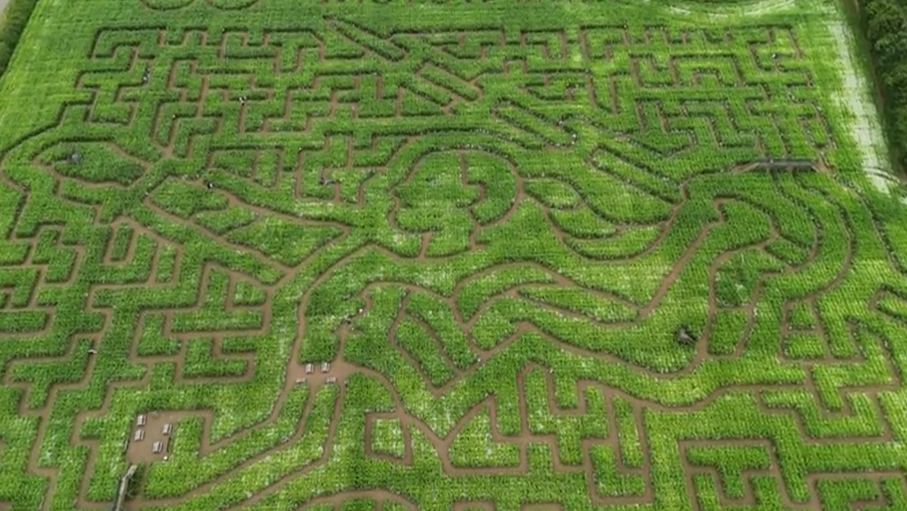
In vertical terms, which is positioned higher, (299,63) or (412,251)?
(299,63)

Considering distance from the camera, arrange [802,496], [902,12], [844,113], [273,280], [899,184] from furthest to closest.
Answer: [902,12] → [844,113] → [899,184] → [273,280] → [802,496]

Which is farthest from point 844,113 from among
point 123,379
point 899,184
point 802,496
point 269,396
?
point 123,379

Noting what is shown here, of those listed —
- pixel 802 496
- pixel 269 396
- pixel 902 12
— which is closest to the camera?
pixel 802 496

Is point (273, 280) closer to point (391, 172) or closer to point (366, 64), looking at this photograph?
point (391, 172)

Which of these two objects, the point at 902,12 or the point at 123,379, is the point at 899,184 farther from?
the point at 123,379

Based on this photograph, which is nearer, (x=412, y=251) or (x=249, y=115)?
(x=412, y=251)

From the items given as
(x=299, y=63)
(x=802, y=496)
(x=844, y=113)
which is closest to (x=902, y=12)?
(x=844, y=113)

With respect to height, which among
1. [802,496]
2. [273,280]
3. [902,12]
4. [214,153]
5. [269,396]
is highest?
[902,12]
